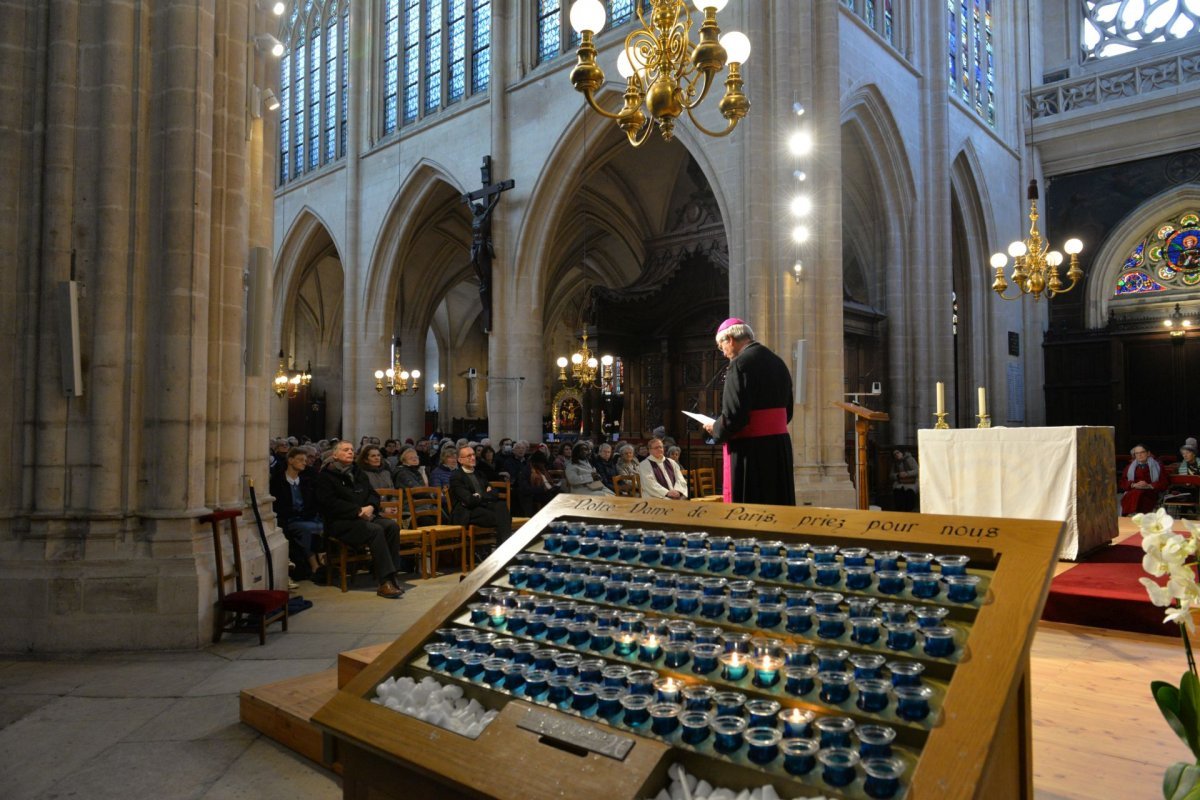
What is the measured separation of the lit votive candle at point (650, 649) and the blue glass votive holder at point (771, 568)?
1.11ft

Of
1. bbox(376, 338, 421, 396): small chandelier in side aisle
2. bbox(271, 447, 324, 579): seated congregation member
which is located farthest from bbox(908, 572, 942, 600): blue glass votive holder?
bbox(376, 338, 421, 396): small chandelier in side aisle

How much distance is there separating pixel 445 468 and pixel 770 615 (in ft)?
22.1

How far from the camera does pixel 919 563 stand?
1.90 meters

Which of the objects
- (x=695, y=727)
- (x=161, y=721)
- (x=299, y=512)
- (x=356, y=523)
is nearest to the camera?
(x=695, y=727)

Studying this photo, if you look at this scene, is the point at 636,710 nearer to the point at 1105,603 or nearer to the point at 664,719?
the point at 664,719

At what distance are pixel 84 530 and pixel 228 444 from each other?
3.23 ft

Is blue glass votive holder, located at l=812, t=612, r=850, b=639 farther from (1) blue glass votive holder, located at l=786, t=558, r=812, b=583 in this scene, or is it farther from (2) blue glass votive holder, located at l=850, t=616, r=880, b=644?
(1) blue glass votive holder, located at l=786, t=558, r=812, b=583

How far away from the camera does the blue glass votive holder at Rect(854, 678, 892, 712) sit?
1602 mm

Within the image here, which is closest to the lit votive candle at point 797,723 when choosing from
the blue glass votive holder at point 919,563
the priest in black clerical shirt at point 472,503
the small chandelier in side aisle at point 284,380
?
the blue glass votive holder at point 919,563

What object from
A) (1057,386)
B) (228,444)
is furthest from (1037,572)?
(1057,386)

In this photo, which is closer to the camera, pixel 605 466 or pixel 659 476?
pixel 659 476

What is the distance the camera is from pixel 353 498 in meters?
6.44

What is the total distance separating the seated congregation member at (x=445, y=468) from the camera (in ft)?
26.1

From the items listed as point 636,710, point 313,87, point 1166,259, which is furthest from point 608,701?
point 313,87
